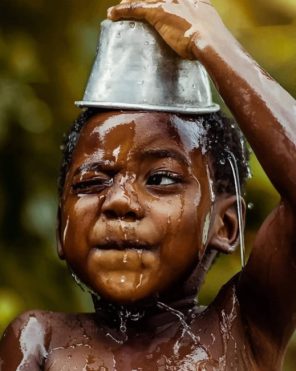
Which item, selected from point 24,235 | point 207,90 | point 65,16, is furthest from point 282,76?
point 207,90

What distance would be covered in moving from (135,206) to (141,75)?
29cm

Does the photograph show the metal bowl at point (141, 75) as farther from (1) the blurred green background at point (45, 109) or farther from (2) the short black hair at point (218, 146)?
(1) the blurred green background at point (45, 109)

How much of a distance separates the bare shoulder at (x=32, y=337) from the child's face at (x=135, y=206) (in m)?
0.14

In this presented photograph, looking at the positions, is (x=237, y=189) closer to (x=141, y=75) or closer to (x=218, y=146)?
(x=218, y=146)

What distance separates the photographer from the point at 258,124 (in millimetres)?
2514

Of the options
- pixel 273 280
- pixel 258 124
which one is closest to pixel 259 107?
pixel 258 124

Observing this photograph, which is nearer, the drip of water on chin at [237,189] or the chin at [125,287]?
the chin at [125,287]

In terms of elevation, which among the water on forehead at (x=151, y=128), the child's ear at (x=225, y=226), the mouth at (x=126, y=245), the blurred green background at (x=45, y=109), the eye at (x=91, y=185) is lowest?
the blurred green background at (x=45, y=109)

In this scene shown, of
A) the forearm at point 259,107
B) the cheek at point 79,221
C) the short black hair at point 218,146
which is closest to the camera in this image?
the forearm at point 259,107

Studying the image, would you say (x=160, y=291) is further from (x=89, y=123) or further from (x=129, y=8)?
(x=129, y=8)

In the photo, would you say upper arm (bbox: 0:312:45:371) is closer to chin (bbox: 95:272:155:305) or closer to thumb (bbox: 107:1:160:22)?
chin (bbox: 95:272:155:305)

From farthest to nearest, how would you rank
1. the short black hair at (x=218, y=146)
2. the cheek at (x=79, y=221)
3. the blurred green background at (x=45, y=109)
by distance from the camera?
Result: the blurred green background at (x=45, y=109) < the short black hair at (x=218, y=146) < the cheek at (x=79, y=221)

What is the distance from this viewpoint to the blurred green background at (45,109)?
400 cm

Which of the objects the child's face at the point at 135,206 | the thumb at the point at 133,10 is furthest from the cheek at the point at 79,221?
the thumb at the point at 133,10
